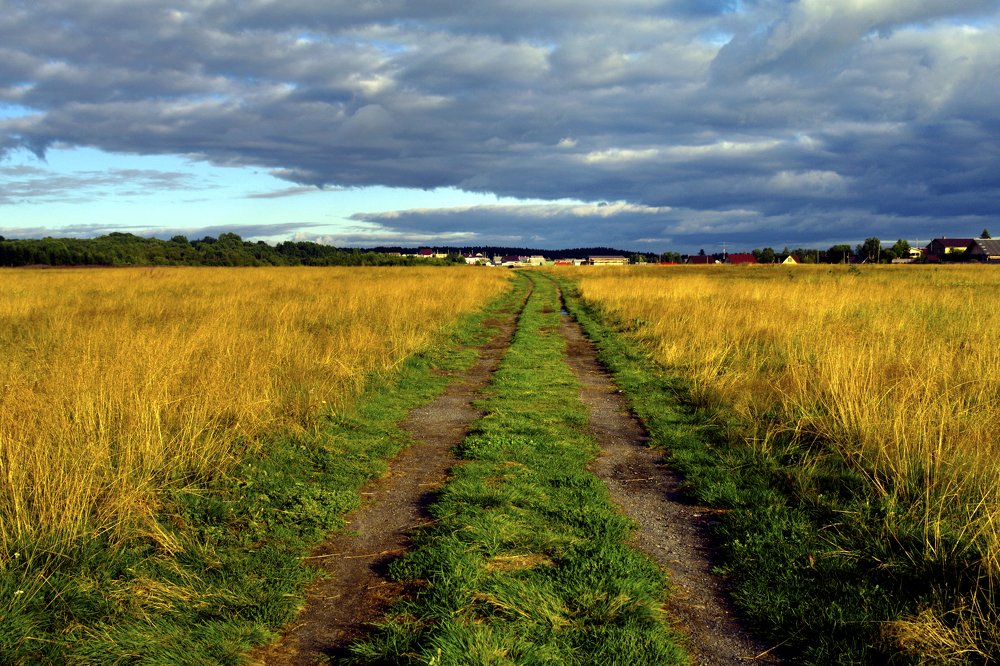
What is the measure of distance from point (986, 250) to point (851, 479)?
347 ft

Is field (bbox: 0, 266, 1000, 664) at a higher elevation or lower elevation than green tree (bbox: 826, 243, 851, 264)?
lower

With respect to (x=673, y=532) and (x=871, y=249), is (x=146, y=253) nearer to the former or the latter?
(x=673, y=532)

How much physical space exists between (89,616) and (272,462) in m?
2.53

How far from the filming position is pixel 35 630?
3.24 metres

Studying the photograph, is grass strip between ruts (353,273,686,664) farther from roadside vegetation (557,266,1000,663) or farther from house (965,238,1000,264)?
house (965,238,1000,264)

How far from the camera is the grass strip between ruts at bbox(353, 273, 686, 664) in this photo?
122 inches

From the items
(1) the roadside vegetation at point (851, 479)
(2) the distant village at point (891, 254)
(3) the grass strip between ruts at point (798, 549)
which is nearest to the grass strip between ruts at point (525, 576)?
(3) the grass strip between ruts at point (798, 549)

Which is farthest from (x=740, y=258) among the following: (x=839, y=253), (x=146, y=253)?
(x=146, y=253)

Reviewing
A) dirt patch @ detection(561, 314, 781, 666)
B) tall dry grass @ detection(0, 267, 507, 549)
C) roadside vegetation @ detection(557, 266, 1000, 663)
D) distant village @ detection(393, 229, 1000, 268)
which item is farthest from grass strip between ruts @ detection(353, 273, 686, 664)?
distant village @ detection(393, 229, 1000, 268)

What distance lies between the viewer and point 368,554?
4297mm

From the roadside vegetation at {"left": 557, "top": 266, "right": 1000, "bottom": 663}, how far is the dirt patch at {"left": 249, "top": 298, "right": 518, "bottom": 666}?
2.27 meters

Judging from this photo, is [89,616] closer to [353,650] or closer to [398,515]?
[353,650]

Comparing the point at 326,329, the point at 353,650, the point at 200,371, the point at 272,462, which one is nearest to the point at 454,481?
the point at 272,462

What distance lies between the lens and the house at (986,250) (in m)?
84.2
